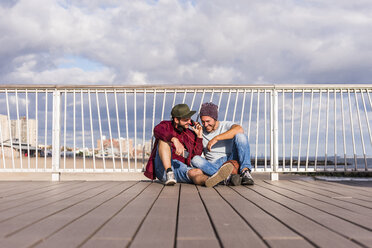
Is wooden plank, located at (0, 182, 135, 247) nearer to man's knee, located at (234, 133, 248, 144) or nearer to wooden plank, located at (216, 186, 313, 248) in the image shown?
wooden plank, located at (216, 186, 313, 248)

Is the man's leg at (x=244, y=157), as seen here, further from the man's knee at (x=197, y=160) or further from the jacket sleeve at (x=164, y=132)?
the jacket sleeve at (x=164, y=132)

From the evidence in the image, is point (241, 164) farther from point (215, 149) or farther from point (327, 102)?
point (327, 102)

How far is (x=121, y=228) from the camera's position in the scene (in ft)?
4.51

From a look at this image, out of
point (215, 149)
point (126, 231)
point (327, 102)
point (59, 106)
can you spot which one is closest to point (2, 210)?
point (126, 231)

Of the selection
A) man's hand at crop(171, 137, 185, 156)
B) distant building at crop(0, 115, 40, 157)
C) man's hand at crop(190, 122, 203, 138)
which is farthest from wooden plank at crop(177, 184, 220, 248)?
distant building at crop(0, 115, 40, 157)

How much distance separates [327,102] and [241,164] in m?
1.55

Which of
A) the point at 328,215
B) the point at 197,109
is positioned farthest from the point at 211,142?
the point at 328,215

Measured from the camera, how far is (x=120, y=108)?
13.4 ft

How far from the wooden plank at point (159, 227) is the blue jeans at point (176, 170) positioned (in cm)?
121

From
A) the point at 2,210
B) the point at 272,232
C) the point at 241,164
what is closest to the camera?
the point at 272,232

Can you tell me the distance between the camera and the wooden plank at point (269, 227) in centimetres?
117

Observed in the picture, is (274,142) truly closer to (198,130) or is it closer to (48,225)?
(198,130)

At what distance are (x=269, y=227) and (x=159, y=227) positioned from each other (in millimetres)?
439

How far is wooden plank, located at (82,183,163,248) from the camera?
3.78 ft
